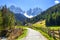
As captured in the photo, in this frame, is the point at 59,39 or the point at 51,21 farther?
the point at 51,21

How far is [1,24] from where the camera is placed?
124 metres

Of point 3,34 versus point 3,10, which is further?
point 3,10

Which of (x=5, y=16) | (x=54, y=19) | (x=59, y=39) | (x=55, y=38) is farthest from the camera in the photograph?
(x=54, y=19)

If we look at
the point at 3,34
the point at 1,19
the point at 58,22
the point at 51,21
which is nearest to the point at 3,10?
the point at 1,19

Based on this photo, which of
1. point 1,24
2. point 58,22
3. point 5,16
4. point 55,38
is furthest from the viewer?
point 58,22

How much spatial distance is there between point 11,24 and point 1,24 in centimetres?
1393

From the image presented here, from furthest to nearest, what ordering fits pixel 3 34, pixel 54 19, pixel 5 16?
pixel 54 19
pixel 5 16
pixel 3 34

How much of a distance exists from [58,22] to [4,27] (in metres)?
61.3

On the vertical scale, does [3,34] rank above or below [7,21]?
below

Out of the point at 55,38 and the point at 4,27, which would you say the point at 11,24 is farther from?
the point at 55,38

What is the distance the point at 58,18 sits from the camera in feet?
Answer: 582

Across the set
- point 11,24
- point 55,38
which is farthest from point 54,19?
point 55,38

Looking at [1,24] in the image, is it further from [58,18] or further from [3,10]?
[58,18]

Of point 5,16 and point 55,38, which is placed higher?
point 5,16
